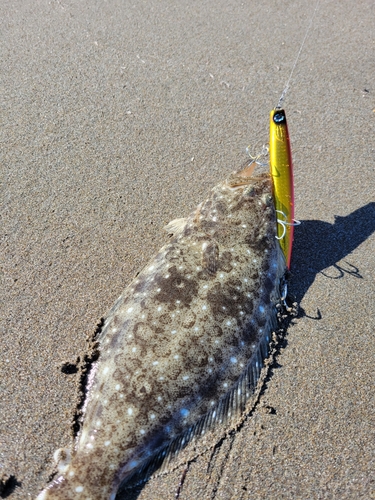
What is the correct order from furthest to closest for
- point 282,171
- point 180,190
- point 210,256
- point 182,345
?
point 180,190 < point 282,171 < point 210,256 < point 182,345

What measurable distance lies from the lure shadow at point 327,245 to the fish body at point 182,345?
10.5 inches

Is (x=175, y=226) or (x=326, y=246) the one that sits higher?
(x=175, y=226)

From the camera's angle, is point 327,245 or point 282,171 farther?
point 327,245

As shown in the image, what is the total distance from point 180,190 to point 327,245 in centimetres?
142

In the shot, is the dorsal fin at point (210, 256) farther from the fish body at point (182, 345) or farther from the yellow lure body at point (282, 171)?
the yellow lure body at point (282, 171)

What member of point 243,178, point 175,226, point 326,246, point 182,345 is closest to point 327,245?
point 326,246

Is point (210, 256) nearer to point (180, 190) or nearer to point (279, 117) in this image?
point (180, 190)

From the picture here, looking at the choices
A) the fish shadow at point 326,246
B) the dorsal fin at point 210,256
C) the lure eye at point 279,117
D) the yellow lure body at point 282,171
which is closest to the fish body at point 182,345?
the dorsal fin at point 210,256

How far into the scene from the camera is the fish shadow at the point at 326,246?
372 cm

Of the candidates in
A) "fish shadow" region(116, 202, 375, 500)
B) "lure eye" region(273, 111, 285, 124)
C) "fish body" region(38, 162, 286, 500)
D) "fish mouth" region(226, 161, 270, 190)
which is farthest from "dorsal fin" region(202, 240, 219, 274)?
"lure eye" region(273, 111, 285, 124)

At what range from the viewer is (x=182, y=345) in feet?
9.44

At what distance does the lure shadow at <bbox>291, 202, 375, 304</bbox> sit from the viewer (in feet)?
12.3

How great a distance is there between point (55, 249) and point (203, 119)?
2.17 m

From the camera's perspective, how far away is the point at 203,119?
480 centimetres
